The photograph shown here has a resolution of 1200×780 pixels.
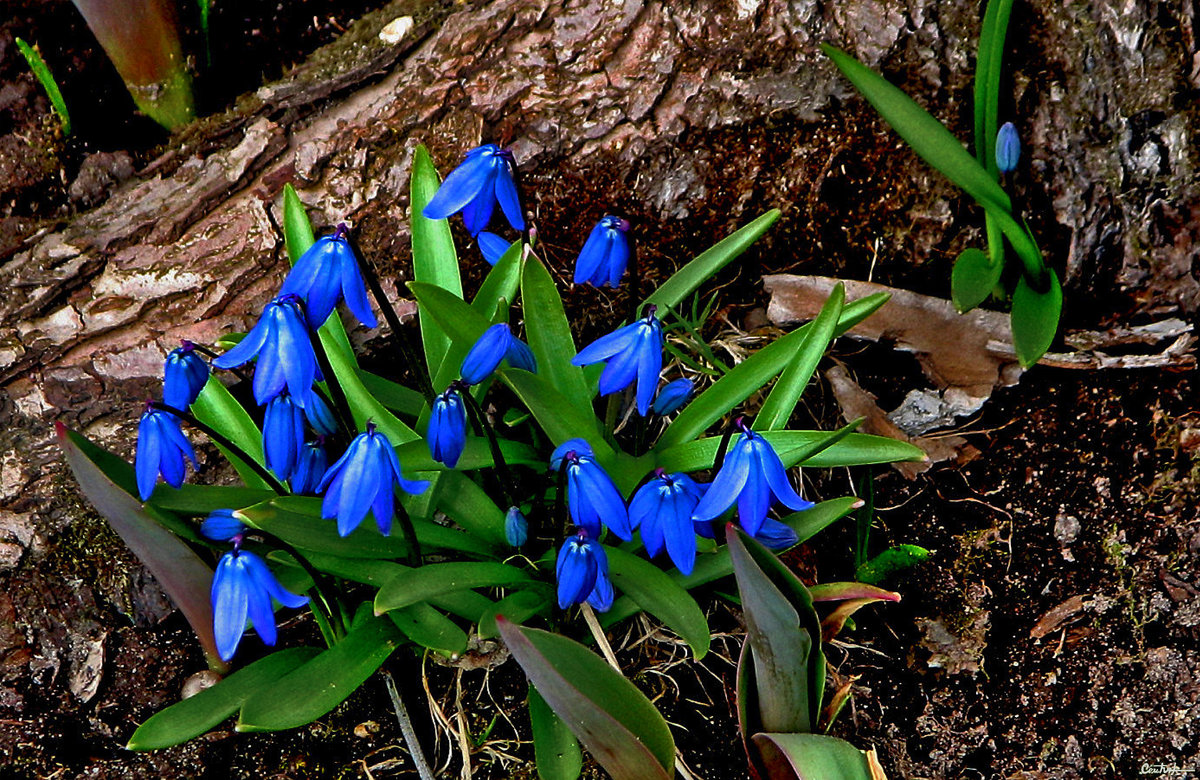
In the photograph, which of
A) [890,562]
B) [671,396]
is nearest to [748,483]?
[671,396]

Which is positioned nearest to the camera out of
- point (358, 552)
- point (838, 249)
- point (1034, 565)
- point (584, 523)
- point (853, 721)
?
point (584, 523)

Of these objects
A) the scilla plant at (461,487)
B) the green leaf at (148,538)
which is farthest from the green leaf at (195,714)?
the green leaf at (148,538)

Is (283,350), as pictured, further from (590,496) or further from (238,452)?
(590,496)

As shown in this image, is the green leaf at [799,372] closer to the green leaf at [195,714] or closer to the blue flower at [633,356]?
the blue flower at [633,356]

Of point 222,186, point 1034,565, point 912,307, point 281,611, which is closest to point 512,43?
point 222,186

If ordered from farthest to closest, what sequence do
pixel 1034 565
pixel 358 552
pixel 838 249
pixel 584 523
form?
Answer: pixel 838 249
pixel 1034 565
pixel 358 552
pixel 584 523

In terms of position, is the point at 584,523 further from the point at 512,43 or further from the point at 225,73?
the point at 225,73

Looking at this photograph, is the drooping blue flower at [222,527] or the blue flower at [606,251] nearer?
the drooping blue flower at [222,527]

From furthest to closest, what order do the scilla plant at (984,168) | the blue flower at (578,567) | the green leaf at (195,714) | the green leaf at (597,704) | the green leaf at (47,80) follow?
the green leaf at (47,80), the scilla plant at (984,168), the green leaf at (195,714), the blue flower at (578,567), the green leaf at (597,704)
